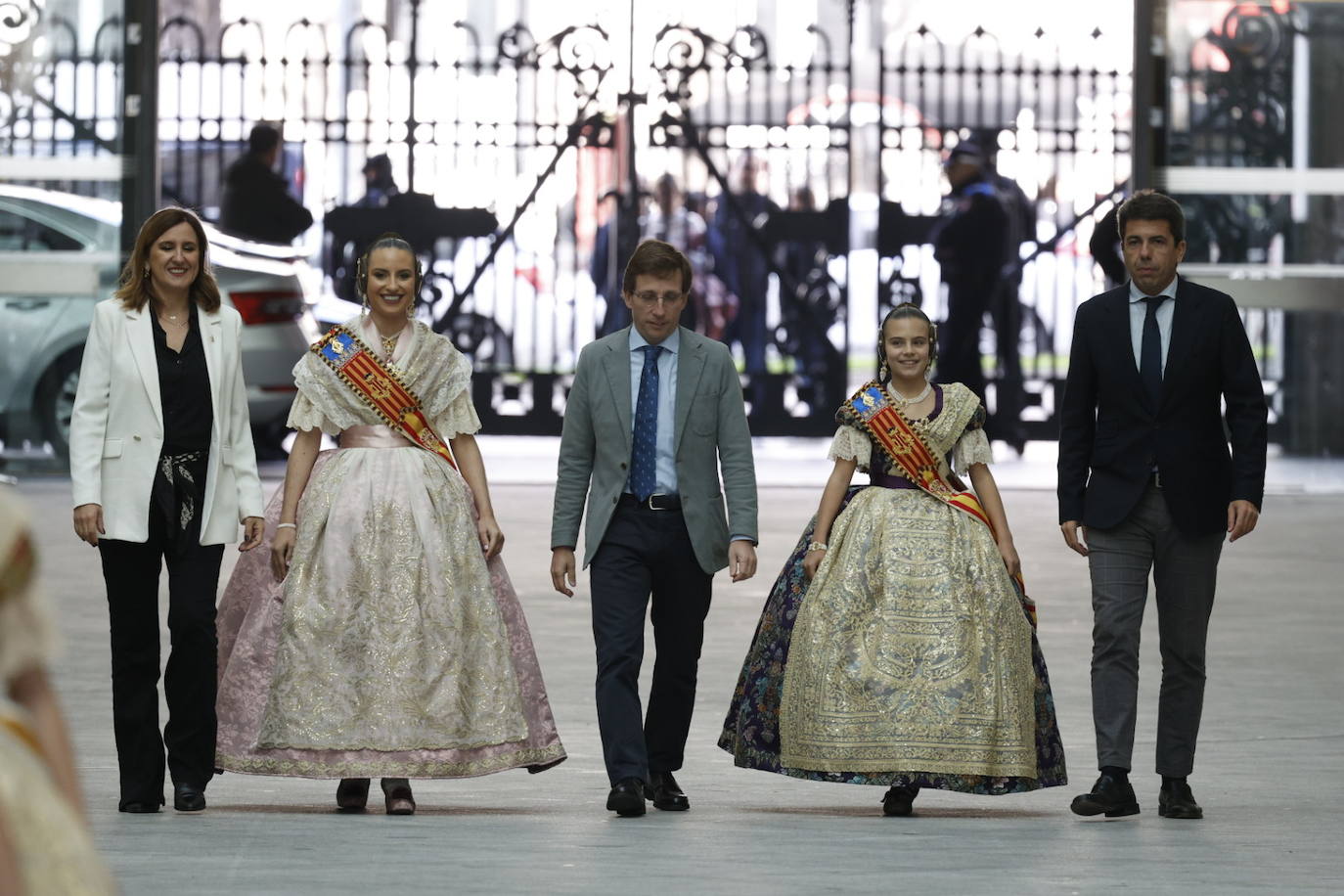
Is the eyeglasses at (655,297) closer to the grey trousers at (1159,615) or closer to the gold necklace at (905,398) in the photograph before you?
the gold necklace at (905,398)

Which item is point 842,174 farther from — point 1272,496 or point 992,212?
point 1272,496

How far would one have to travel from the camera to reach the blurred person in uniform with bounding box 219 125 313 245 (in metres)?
14.6

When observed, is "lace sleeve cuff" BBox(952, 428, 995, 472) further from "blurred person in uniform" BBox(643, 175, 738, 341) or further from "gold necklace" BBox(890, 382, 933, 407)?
"blurred person in uniform" BBox(643, 175, 738, 341)

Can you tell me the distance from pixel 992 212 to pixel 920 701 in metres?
9.15

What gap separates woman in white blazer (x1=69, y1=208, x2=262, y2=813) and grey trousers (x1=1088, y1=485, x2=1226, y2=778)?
2.07m

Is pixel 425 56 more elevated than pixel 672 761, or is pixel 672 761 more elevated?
pixel 425 56

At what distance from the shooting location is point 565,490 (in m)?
6.48

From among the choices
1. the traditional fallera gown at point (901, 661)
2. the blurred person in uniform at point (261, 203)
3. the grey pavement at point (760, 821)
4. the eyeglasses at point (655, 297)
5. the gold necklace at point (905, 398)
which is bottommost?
the grey pavement at point (760, 821)

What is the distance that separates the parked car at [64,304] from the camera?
498 inches

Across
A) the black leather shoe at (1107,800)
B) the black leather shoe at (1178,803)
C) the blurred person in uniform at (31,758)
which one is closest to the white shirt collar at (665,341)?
the black leather shoe at (1107,800)

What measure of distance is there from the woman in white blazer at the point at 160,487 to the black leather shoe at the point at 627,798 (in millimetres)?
971

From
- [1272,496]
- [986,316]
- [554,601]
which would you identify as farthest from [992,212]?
[554,601]

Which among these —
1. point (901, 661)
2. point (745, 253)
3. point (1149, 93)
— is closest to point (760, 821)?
point (901, 661)

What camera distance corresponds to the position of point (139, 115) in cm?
1231
